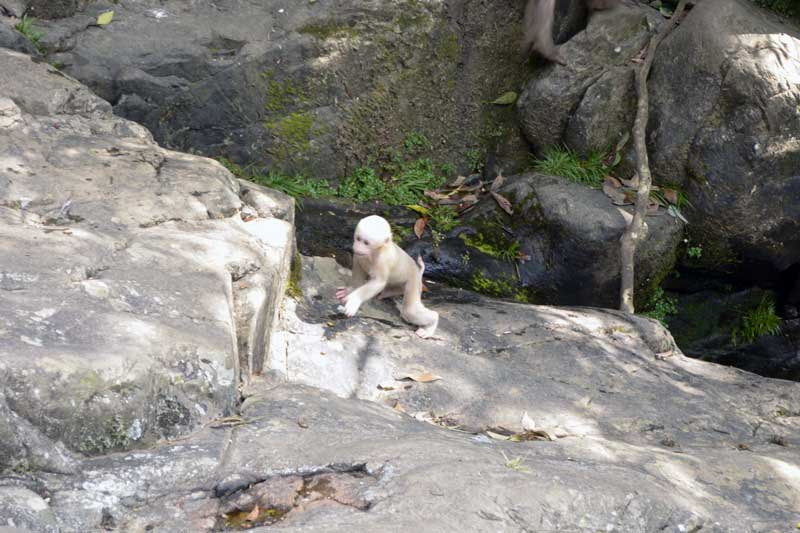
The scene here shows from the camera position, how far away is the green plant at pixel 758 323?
8508 mm

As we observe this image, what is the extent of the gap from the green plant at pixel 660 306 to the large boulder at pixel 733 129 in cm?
54

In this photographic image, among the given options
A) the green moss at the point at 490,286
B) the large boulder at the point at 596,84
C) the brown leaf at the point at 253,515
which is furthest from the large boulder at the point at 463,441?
the large boulder at the point at 596,84

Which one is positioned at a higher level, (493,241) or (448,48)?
(448,48)

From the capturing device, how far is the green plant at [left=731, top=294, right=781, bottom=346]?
8508 millimetres

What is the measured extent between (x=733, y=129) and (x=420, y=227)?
116 inches

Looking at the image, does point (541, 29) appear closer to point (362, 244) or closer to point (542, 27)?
point (542, 27)

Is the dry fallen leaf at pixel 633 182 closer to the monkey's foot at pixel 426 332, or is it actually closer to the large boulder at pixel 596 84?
the large boulder at pixel 596 84

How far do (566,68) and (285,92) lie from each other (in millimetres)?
2708

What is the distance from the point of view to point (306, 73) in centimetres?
780

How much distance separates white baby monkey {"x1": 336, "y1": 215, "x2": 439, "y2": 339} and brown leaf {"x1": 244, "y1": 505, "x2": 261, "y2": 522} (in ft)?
8.30

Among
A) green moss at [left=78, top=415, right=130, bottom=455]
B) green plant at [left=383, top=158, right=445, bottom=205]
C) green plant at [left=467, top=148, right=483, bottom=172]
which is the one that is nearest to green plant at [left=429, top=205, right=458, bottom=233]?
green plant at [left=383, top=158, right=445, bottom=205]

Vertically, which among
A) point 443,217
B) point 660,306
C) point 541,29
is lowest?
point 660,306

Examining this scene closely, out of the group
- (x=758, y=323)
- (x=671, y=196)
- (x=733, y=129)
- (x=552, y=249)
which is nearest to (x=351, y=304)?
(x=552, y=249)

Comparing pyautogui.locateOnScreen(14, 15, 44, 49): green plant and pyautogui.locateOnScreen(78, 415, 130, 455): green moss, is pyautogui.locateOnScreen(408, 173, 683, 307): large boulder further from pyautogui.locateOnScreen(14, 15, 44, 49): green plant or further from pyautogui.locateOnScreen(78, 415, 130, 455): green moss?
pyautogui.locateOnScreen(78, 415, 130, 455): green moss
